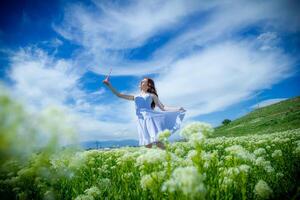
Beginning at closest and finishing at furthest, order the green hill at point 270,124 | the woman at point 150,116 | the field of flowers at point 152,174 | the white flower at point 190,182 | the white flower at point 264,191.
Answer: the field of flowers at point 152,174 < the white flower at point 190,182 < the white flower at point 264,191 < the woman at point 150,116 < the green hill at point 270,124

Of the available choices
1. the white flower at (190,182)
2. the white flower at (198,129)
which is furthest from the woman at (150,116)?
the white flower at (190,182)

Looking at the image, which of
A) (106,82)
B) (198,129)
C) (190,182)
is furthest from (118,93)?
(190,182)

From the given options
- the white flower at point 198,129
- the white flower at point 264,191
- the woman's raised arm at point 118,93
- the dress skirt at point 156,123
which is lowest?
the white flower at point 264,191

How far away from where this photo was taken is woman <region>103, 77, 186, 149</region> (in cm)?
955

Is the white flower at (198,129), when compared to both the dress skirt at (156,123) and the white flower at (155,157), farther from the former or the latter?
the dress skirt at (156,123)

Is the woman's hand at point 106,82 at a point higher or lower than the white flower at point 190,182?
higher

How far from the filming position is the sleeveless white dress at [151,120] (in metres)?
9.56

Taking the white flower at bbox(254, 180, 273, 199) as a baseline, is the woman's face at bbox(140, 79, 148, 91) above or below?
above

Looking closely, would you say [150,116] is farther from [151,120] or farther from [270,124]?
[270,124]

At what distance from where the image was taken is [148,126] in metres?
9.73

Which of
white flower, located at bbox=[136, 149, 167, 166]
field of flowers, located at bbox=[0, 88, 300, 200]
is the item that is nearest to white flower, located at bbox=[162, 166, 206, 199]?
field of flowers, located at bbox=[0, 88, 300, 200]

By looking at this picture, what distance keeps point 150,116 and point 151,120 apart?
0.60 feet

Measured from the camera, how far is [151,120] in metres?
9.70

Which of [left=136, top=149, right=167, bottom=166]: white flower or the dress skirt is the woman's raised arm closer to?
the dress skirt
